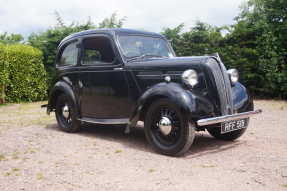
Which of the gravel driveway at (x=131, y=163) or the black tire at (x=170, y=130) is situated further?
the black tire at (x=170, y=130)

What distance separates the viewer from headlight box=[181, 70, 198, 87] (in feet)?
14.5

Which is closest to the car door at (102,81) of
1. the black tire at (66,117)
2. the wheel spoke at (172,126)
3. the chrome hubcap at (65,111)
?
the black tire at (66,117)

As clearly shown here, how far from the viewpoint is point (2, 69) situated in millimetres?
12078

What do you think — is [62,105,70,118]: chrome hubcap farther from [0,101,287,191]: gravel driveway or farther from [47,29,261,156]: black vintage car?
[0,101,287,191]: gravel driveway

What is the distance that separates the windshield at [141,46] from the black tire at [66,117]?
63.8 inches

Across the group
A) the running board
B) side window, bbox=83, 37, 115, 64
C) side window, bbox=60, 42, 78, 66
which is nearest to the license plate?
the running board

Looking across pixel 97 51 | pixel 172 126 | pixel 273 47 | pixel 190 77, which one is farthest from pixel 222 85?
pixel 273 47

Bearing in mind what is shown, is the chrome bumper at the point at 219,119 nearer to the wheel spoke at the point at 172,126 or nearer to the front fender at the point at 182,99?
the front fender at the point at 182,99

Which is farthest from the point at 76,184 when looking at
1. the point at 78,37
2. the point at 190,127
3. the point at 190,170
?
the point at 78,37

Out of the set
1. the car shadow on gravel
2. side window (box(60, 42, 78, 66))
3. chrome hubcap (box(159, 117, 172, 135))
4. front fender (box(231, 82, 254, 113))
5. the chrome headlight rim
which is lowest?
the car shadow on gravel

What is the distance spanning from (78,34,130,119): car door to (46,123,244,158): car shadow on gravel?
483 mm

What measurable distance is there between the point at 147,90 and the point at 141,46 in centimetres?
119

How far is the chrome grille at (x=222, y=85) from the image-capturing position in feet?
14.9

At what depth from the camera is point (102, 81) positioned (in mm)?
5543
